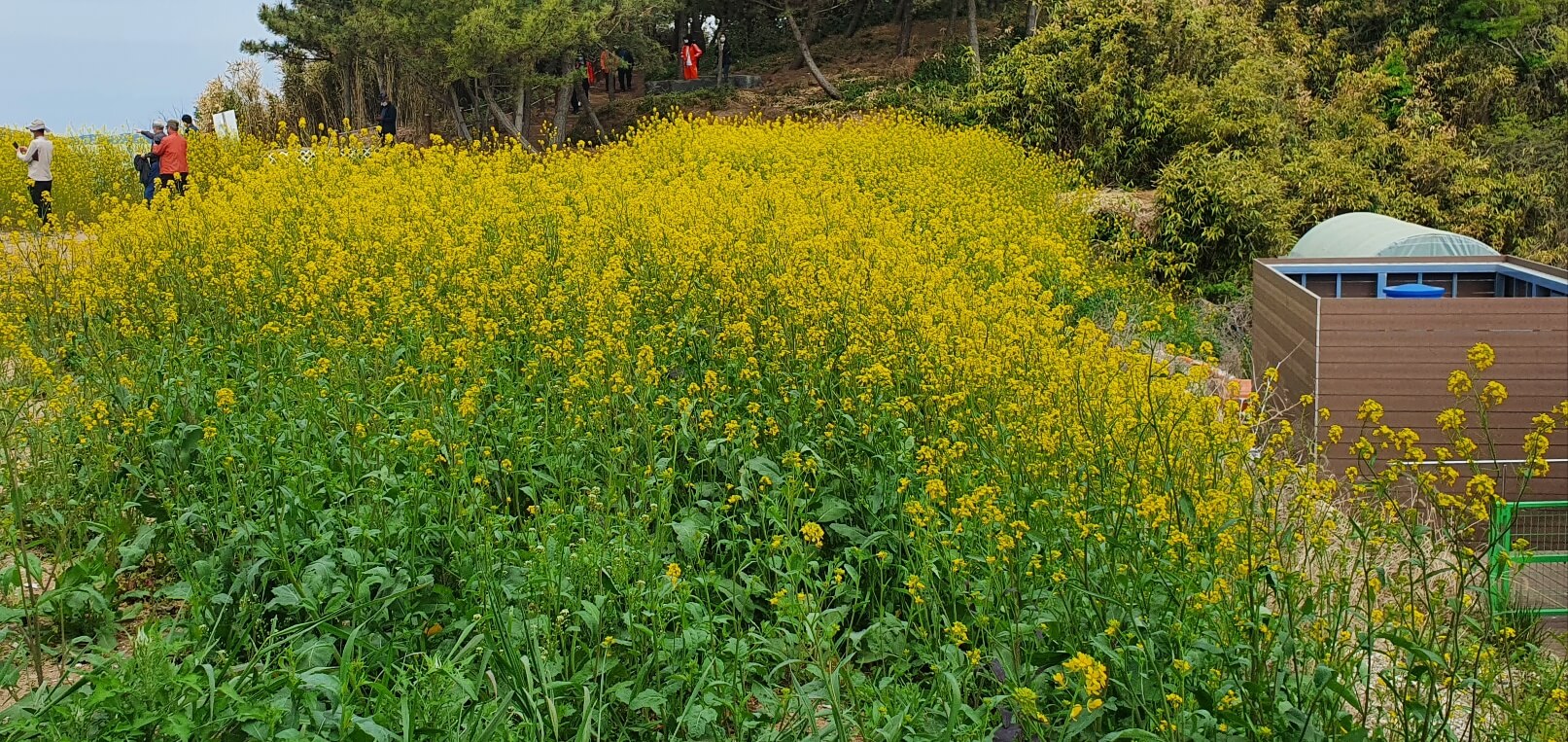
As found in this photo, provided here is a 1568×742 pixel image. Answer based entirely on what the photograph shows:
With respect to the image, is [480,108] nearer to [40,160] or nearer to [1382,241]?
[40,160]

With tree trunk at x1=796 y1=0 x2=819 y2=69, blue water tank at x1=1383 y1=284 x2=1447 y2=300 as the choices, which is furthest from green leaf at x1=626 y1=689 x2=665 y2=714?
tree trunk at x1=796 y1=0 x2=819 y2=69

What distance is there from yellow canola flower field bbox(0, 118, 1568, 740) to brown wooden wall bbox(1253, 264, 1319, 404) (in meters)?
2.70

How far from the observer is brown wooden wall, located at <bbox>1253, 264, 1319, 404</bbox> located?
839 cm

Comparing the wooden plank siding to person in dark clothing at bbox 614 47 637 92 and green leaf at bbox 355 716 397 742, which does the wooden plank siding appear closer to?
green leaf at bbox 355 716 397 742

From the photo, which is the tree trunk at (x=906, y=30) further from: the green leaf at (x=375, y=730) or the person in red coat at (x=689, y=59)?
the green leaf at (x=375, y=730)

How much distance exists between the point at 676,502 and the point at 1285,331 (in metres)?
6.06

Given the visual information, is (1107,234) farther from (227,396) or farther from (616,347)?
(227,396)

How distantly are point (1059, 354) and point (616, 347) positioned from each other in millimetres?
1785

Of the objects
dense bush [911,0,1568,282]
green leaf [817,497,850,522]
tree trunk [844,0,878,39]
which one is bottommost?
green leaf [817,497,850,522]

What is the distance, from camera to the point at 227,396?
4.21m

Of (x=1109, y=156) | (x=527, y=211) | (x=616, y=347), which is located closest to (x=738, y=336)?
(x=616, y=347)

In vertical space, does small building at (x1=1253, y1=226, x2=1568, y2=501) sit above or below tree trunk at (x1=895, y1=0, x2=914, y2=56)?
below

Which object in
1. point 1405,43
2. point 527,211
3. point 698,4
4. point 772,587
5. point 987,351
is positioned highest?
point 698,4

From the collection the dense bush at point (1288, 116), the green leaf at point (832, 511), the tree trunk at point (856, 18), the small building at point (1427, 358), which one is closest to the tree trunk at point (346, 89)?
the tree trunk at point (856, 18)
